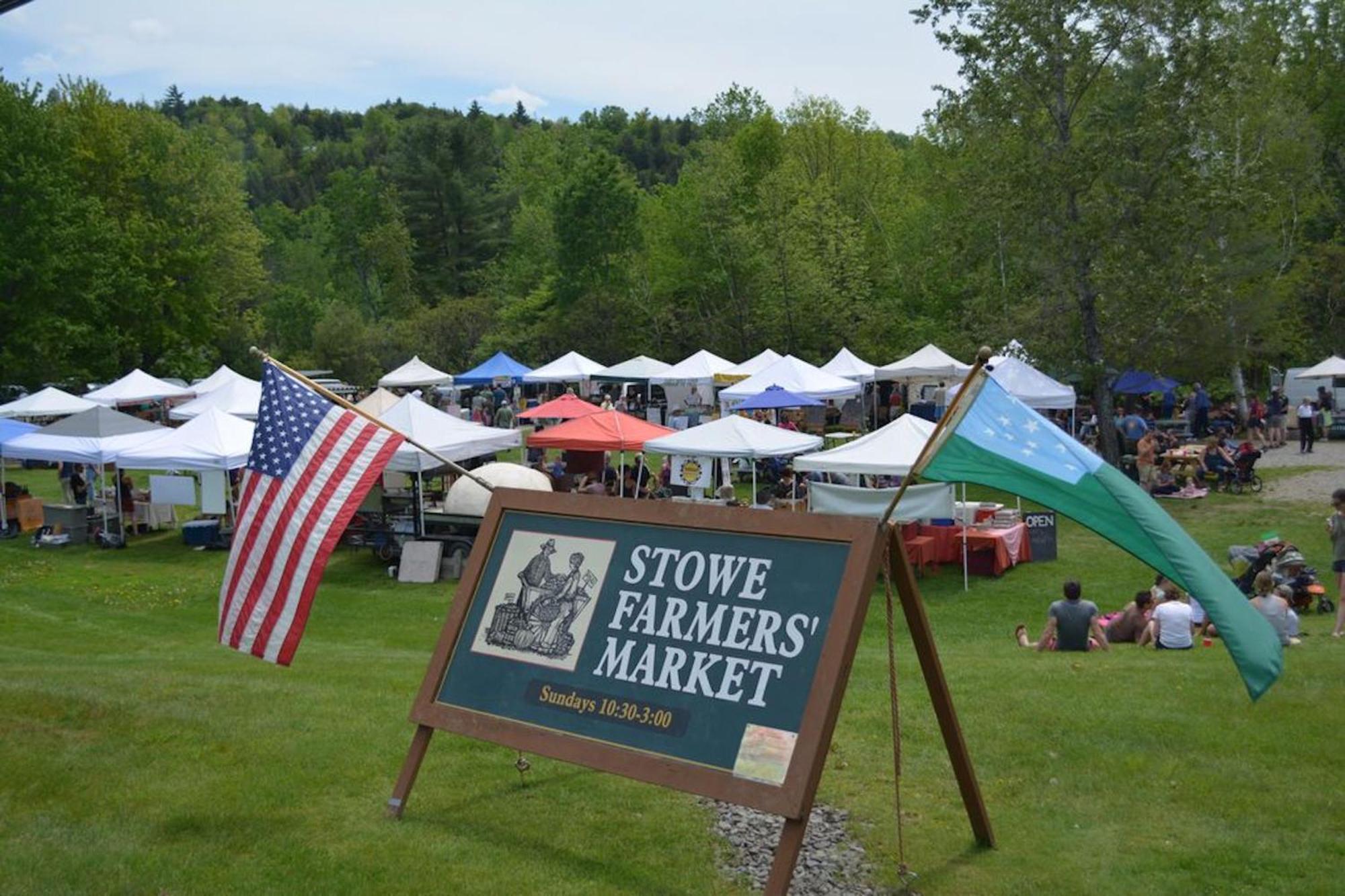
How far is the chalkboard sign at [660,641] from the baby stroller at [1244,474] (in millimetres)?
20912

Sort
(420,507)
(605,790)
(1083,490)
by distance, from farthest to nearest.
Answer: (420,507) → (605,790) → (1083,490)

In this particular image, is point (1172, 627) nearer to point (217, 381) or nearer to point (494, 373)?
point (494, 373)

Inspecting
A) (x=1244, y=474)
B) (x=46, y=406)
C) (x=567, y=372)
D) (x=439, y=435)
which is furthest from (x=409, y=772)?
(x=567, y=372)

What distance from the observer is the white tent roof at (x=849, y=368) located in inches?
1362

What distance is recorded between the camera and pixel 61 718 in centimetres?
848

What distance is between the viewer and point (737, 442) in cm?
2041

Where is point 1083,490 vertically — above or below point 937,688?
above

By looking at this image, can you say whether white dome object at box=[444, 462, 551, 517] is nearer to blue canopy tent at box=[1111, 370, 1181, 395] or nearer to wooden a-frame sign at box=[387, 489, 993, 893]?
wooden a-frame sign at box=[387, 489, 993, 893]

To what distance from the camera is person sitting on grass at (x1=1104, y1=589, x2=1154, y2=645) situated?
1305 centimetres

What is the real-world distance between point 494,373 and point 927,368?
1545cm

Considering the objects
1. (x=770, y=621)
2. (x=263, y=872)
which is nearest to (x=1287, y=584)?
(x=770, y=621)

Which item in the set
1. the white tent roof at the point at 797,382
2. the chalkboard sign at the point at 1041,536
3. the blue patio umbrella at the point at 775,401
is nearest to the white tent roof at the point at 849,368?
the white tent roof at the point at 797,382

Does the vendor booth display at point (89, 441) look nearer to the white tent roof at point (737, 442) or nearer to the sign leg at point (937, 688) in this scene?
the white tent roof at point (737, 442)

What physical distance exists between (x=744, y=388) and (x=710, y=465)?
9.56 metres
